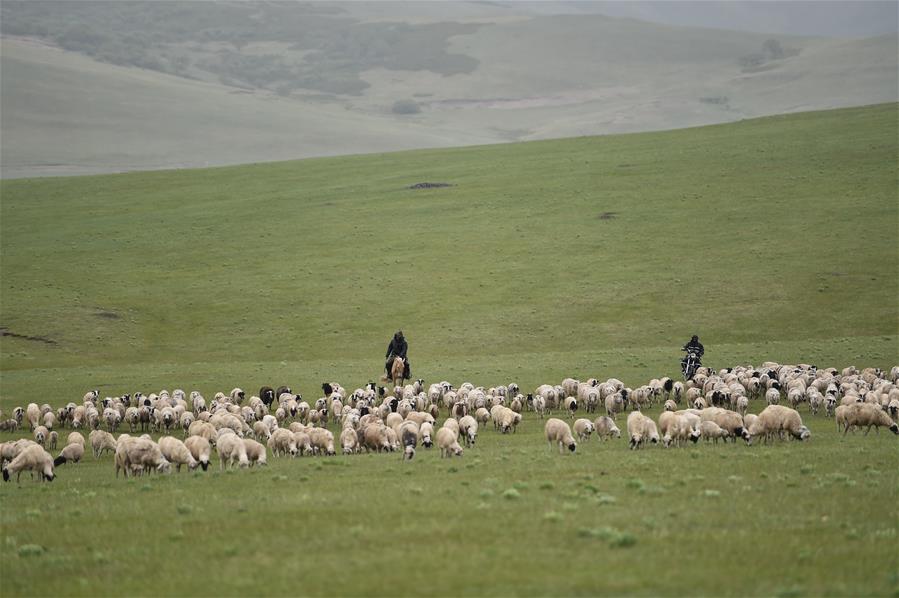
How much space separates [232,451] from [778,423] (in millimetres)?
12795

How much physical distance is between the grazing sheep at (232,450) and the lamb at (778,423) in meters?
11.9

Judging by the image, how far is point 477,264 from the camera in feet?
236

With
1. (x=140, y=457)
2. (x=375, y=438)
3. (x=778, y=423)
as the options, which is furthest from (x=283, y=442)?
(x=778, y=423)

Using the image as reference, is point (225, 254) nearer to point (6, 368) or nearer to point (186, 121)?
point (6, 368)

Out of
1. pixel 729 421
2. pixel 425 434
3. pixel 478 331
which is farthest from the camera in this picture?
pixel 478 331

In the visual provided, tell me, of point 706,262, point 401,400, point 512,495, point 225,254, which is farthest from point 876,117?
point 512,495

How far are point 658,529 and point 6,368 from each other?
43.6 m

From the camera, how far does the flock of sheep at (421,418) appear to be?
22.9 m

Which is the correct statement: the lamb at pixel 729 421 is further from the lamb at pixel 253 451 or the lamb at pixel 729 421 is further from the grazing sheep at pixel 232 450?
the grazing sheep at pixel 232 450

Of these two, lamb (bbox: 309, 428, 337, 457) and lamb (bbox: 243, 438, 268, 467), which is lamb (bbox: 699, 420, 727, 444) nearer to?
lamb (bbox: 309, 428, 337, 457)

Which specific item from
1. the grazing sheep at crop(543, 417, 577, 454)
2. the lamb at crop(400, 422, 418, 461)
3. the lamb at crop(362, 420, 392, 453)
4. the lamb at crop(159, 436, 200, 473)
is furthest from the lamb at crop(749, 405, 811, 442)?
the lamb at crop(159, 436, 200, 473)

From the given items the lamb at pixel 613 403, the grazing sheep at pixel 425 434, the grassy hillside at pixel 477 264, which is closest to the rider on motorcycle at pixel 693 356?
the grassy hillside at pixel 477 264

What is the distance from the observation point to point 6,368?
49.6m

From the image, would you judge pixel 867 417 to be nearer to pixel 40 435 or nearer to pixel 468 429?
pixel 468 429
